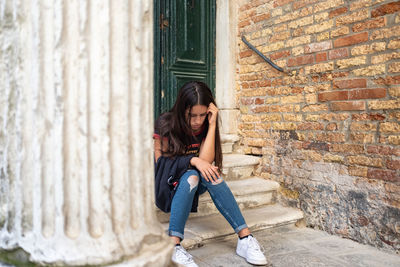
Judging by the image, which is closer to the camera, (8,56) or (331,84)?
(8,56)

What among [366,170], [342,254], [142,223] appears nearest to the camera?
[142,223]

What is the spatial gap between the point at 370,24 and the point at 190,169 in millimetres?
1580

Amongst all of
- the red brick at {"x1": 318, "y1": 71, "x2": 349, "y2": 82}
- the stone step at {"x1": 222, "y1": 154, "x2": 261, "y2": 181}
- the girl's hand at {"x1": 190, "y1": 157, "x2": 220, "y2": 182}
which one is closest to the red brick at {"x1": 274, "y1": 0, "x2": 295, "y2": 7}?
the red brick at {"x1": 318, "y1": 71, "x2": 349, "y2": 82}

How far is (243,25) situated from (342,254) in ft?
7.56

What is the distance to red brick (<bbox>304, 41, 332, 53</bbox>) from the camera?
2934 mm

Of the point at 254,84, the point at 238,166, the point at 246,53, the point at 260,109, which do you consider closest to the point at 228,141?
the point at 238,166

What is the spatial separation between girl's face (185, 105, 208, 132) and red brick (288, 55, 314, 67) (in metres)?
1.06

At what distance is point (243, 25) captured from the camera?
3.79m

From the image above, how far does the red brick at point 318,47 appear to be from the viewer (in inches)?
115

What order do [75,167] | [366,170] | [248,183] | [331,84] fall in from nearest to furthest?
1. [75,167]
2. [366,170]
3. [331,84]
4. [248,183]

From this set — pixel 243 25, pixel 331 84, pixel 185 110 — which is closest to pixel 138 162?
pixel 185 110

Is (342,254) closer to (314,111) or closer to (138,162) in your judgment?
(314,111)

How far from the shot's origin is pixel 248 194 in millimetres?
3250

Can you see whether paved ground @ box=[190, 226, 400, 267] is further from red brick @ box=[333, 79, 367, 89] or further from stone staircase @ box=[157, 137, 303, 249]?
red brick @ box=[333, 79, 367, 89]
